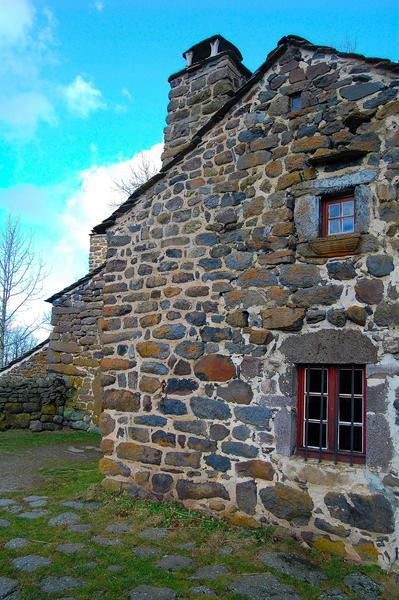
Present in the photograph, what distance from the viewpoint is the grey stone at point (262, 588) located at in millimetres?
3600

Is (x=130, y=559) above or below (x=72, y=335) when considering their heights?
below

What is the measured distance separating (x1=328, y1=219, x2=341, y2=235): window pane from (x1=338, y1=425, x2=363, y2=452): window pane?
2.05 m

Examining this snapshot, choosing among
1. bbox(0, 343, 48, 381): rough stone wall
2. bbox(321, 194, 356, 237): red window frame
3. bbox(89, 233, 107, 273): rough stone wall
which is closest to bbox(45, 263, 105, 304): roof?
bbox(0, 343, 48, 381): rough stone wall

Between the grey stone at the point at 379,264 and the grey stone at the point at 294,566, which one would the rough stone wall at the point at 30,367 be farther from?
the grey stone at the point at 379,264

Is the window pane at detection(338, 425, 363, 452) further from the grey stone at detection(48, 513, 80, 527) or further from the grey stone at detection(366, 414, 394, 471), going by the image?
the grey stone at detection(48, 513, 80, 527)

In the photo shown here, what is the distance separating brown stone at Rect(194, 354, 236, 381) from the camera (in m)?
Result: 5.30

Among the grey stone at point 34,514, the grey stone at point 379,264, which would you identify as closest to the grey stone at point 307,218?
the grey stone at point 379,264

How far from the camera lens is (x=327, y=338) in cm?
468

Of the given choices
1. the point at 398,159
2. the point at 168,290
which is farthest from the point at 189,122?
the point at 398,159

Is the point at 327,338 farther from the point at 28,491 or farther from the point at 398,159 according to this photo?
the point at 28,491

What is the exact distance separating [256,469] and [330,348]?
60.4 inches

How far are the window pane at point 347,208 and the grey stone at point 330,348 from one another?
129 cm

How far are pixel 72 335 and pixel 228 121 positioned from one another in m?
7.75

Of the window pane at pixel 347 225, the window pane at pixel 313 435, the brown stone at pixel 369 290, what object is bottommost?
the window pane at pixel 313 435
